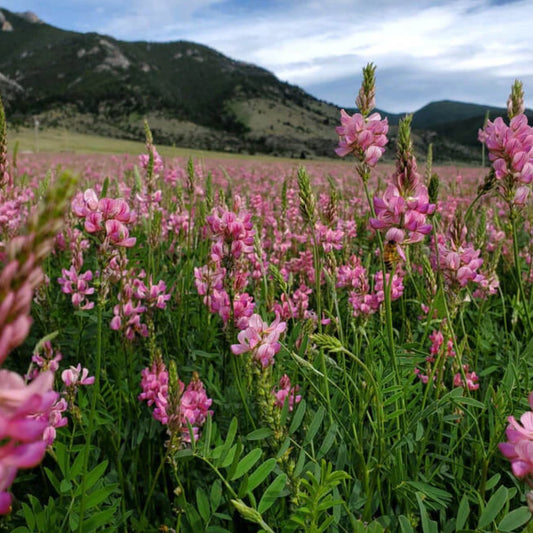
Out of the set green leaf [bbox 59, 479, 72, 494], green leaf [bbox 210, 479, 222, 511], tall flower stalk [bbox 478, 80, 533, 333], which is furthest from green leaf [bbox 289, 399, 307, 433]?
tall flower stalk [bbox 478, 80, 533, 333]

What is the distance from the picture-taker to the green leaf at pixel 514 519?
1157mm

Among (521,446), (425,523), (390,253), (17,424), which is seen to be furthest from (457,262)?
(17,424)

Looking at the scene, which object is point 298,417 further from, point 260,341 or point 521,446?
point 521,446

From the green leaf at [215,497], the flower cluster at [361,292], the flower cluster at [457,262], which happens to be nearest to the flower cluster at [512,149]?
the flower cluster at [457,262]

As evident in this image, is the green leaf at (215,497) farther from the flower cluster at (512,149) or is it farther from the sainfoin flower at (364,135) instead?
the flower cluster at (512,149)

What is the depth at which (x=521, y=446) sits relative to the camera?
839mm

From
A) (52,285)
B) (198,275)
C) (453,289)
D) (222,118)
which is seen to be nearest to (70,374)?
(198,275)

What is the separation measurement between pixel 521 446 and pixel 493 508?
523mm

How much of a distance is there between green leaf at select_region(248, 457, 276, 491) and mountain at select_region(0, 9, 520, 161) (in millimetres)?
43787

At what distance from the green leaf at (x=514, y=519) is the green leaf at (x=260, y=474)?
0.59 m

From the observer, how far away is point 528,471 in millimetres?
824

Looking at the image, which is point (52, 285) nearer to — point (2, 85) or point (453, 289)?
point (453, 289)

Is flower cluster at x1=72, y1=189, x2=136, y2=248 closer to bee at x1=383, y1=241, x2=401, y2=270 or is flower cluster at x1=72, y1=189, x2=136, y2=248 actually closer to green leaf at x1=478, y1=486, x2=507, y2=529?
bee at x1=383, y1=241, x2=401, y2=270

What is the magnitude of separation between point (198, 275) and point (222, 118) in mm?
112765
